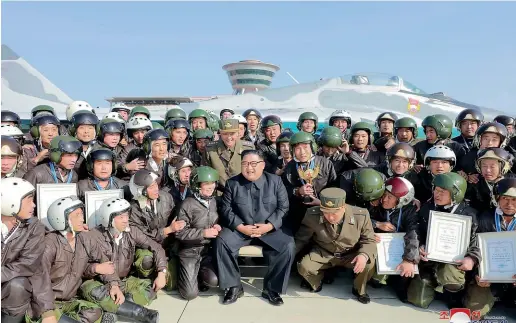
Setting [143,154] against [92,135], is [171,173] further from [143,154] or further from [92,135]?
[92,135]

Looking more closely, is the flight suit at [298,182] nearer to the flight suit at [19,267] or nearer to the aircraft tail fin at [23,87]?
the flight suit at [19,267]

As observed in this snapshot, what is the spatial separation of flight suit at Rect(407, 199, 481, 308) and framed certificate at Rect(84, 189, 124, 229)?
3.93m

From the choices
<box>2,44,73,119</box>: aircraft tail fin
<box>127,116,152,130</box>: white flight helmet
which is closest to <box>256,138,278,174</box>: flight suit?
<box>127,116,152,130</box>: white flight helmet

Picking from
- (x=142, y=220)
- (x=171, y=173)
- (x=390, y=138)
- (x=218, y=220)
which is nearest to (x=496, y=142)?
(x=390, y=138)

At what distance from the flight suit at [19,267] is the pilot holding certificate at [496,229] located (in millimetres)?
4535

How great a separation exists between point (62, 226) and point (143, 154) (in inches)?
93.5

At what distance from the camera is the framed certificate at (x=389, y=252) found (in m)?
4.57

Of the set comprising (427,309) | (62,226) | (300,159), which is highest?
(300,159)

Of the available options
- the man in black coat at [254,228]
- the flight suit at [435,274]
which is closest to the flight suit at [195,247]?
the man in black coat at [254,228]

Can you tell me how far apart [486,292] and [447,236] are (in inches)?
29.6

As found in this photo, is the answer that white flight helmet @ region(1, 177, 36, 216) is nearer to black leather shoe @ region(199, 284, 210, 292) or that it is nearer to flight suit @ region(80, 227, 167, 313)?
flight suit @ region(80, 227, 167, 313)

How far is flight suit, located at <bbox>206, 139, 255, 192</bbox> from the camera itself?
6109 mm

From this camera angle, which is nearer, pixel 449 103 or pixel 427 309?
pixel 427 309

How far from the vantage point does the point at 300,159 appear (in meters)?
5.63
